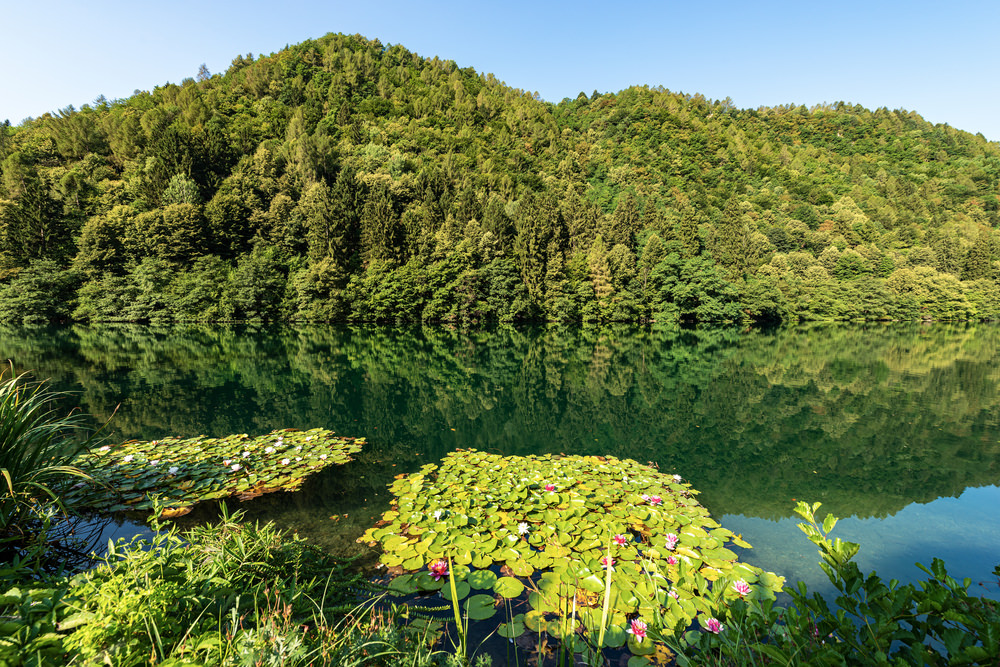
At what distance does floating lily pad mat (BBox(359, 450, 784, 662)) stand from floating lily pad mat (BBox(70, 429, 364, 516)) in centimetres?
173

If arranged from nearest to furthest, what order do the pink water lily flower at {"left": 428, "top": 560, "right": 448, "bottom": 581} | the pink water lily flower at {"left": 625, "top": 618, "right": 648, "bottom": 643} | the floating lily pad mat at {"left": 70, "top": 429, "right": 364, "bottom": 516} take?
the pink water lily flower at {"left": 625, "top": 618, "right": 648, "bottom": 643}
the pink water lily flower at {"left": 428, "top": 560, "right": 448, "bottom": 581}
the floating lily pad mat at {"left": 70, "top": 429, "right": 364, "bottom": 516}

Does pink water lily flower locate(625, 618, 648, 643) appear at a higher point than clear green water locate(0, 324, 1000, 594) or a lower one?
higher

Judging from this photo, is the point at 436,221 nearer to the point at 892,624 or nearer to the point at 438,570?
the point at 438,570

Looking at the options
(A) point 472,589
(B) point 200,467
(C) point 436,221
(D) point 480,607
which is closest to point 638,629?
(D) point 480,607

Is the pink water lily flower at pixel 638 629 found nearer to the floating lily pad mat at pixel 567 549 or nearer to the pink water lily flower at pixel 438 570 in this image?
the floating lily pad mat at pixel 567 549

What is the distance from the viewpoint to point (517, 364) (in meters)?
16.6

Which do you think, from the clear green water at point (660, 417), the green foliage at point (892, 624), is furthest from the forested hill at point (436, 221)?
the green foliage at point (892, 624)

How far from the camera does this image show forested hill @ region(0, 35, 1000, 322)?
117 ft

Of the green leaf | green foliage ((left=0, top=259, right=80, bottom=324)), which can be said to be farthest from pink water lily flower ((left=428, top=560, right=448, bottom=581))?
green foliage ((left=0, top=259, right=80, bottom=324))

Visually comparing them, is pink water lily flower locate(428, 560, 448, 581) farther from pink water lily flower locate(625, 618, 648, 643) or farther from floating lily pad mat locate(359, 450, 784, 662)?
pink water lily flower locate(625, 618, 648, 643)

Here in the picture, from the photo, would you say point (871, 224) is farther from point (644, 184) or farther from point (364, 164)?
point (364, 164)

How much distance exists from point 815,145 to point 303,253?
8841 cm

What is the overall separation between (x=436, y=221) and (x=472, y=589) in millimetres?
38820

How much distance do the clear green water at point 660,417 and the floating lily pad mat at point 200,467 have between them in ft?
1.30
